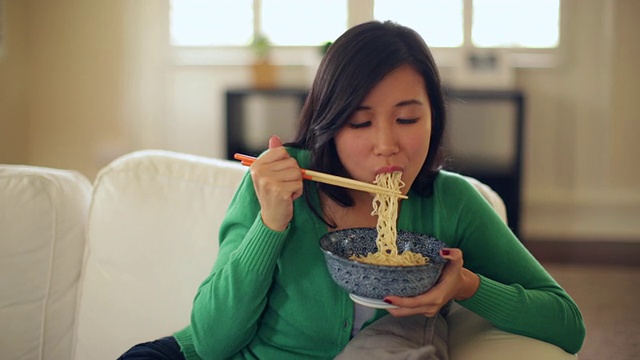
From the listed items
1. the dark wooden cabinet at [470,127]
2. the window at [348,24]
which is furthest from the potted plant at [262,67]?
the window at [348,24]

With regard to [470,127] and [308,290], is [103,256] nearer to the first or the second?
[308,290]

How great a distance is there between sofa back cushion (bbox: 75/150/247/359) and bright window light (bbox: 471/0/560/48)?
3.39 meters

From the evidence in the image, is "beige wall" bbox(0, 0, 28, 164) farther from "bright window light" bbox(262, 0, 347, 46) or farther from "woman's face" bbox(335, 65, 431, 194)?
"woman's face" bbox(335, 65, 431, 194)

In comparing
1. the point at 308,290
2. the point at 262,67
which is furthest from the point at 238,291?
the point at 262,67

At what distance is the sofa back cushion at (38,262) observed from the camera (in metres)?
1.61

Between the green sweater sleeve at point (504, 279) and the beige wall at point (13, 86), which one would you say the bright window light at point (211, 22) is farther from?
the green sweater sleeve at point (504, 279)

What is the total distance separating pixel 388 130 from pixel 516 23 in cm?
365

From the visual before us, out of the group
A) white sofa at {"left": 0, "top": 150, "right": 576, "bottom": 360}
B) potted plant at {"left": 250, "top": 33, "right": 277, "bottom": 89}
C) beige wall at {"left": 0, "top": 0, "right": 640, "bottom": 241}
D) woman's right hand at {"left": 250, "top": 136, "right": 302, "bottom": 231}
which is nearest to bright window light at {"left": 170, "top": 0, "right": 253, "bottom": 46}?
beige wall at {"left": 0, "top": 0, "right": 640, "bottom": 241}

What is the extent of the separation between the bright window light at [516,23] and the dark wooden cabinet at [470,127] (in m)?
0.41

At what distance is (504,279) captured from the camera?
148 centimetres

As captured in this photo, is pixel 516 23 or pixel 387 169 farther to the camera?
pixel 516 23

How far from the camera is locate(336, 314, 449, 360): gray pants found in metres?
1.23

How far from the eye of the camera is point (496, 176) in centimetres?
443

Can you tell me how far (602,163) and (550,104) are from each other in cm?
49
